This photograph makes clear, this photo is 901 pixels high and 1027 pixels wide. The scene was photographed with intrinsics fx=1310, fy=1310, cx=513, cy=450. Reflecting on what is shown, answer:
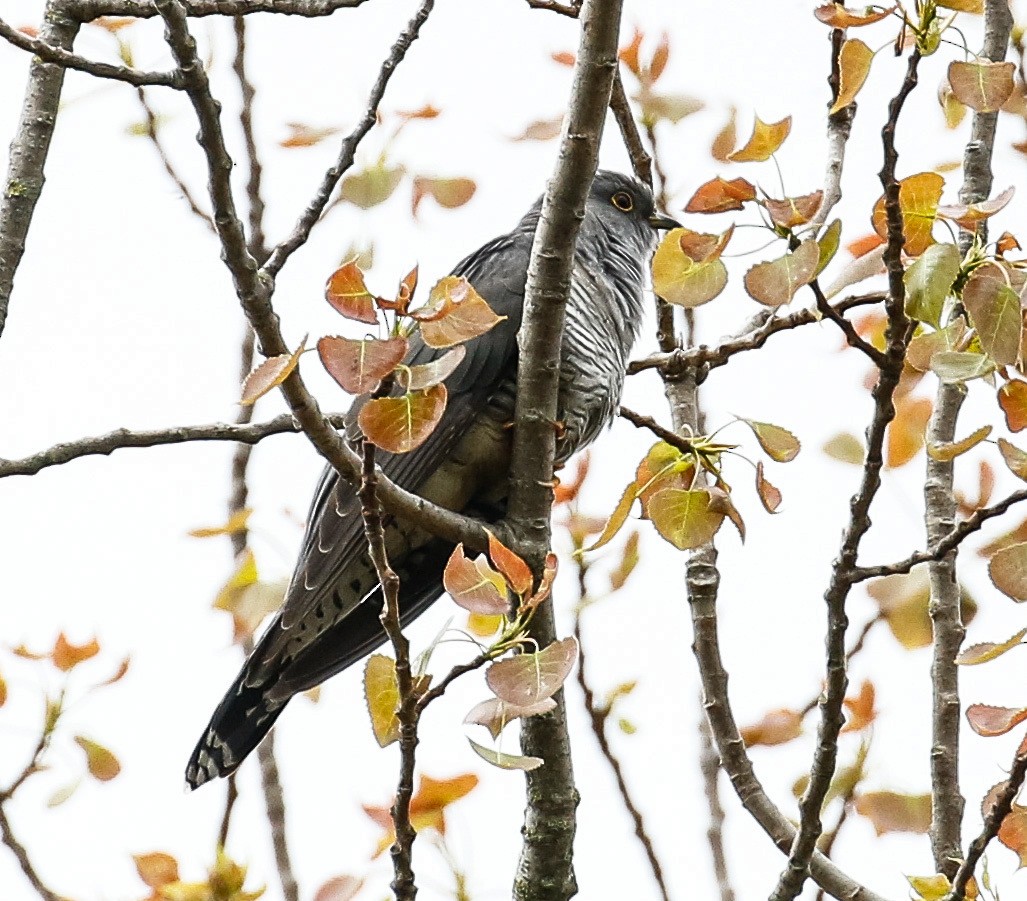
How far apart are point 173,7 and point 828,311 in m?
0.99

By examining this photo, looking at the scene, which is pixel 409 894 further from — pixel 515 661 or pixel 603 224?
pixel 603 224

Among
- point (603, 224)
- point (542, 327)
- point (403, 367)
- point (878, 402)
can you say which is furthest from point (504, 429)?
point (403, 367)

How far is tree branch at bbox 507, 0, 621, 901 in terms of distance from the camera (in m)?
2.28

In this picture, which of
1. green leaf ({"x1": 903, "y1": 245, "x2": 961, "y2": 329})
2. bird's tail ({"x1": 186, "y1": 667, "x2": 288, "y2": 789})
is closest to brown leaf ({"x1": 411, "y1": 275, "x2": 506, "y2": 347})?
green leaf ({"x1": 903, "y1": 245, "x2": 961, "y2": 329})

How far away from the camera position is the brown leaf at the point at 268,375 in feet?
5.43

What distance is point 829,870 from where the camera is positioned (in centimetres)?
261

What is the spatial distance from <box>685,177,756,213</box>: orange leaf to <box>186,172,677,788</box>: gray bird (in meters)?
1.38

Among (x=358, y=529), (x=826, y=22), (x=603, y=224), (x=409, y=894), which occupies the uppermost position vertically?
(x=603, y=224)

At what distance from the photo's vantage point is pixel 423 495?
3.57 metres

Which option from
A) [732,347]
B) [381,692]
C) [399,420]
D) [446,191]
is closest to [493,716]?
[381,692]

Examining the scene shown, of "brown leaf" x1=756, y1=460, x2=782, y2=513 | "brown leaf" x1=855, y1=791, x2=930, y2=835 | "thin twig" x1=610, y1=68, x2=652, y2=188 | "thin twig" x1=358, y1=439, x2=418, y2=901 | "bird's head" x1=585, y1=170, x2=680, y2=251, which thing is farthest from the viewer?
"bird's head" x1=585, y1=170, x2=680, y2=251

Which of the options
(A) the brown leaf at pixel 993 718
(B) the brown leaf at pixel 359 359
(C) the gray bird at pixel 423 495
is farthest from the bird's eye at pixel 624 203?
(B) the brown leaf at pixel 359 359

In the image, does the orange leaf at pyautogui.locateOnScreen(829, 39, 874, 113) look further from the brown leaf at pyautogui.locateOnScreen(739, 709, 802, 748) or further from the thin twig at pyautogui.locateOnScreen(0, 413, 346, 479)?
the brown leaf at pyautogui.locateOnScreen(739, 709, 802, 748)

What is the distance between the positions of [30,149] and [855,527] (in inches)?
66.0
